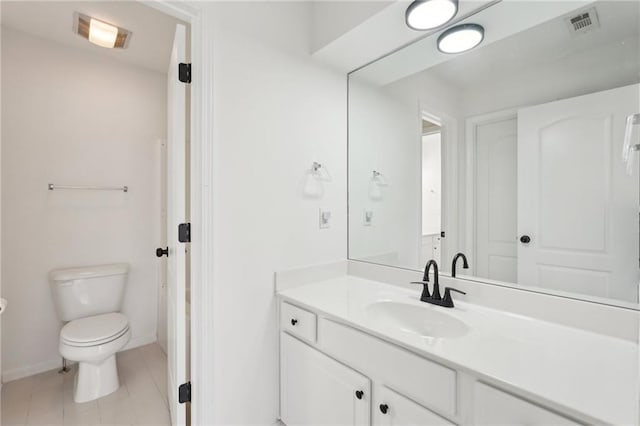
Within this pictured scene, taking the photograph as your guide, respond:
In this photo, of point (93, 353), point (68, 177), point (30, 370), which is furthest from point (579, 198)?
point (30, 370)

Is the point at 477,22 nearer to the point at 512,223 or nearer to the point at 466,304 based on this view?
the point at 512,223

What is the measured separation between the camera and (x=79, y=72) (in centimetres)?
226

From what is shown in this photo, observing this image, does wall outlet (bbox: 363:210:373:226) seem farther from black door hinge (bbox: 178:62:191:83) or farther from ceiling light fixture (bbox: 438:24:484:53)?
black door hinge (bbox: 178:62:191:83)

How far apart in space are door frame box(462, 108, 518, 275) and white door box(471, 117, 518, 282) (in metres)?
0.01

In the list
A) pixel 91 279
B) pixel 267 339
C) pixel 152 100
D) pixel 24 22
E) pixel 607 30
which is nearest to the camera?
pixel 607 30

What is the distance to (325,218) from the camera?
182 cm

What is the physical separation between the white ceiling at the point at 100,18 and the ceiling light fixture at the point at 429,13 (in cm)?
151

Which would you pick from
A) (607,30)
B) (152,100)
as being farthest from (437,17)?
(152,100)

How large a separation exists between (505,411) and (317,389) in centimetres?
78

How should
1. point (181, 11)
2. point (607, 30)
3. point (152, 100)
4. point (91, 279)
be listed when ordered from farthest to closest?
point (152, 100)
point (91, 279)
point (181, 11)
point (607, 30)

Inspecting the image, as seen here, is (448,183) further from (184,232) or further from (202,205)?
(184,232)

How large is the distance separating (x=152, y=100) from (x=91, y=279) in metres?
1.55

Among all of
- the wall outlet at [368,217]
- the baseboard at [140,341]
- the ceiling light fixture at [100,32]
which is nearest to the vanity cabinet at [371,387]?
the wall outlet at [368,217]

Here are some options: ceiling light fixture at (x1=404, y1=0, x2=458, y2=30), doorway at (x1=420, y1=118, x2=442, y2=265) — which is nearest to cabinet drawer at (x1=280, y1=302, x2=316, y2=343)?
doorway at (x1=420, y1=118, x2=442, y2=265)
